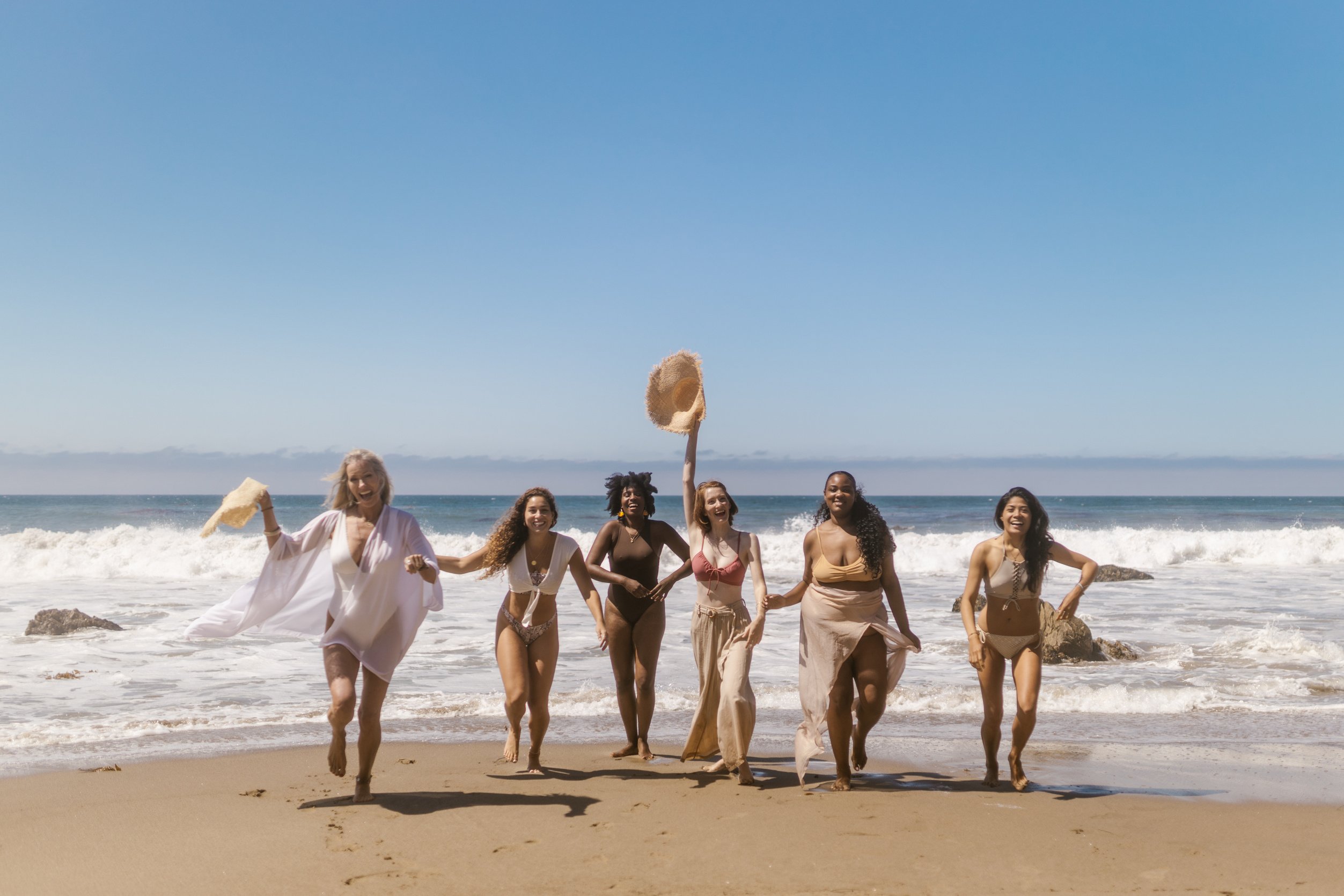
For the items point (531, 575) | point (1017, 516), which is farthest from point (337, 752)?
point (1017, 516)

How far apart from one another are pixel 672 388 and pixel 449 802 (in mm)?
3410

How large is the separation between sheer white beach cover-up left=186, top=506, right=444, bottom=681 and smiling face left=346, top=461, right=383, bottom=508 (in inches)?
4.9

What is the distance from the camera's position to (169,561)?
76.1ft

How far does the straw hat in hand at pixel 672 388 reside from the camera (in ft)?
24.3

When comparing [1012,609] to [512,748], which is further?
[512,748]

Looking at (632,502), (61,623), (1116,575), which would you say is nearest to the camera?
(632,502)

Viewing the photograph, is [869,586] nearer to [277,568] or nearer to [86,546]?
[277,568]

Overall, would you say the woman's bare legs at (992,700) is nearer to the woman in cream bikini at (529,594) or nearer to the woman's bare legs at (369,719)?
the woman in cream bikini at (529,594)

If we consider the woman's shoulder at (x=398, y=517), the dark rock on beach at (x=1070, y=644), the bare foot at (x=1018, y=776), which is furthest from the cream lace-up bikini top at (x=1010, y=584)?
the dark rock on beach at (x=1070, y=644)

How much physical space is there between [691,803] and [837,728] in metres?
1.05

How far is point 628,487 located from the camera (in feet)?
23.8

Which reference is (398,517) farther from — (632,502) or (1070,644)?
(1070,644)

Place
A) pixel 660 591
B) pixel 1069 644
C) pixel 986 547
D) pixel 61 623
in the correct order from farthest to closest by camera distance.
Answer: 1. pixel 61 623
2. pixel 1069 644
3. pixel 660 591
4. pixel 986 547

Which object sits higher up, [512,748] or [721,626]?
[721,626]
